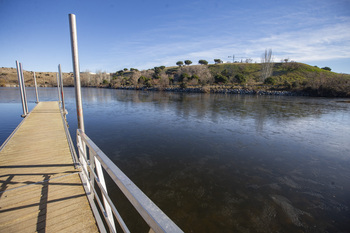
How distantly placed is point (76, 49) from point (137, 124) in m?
8.37

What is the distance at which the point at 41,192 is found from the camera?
3457 millimetres

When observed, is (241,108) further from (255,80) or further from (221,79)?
(255,80)

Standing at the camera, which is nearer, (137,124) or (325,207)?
(325,207)

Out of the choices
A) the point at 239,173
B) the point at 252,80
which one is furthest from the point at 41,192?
the point at 252,80

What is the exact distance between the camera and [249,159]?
22.5ft

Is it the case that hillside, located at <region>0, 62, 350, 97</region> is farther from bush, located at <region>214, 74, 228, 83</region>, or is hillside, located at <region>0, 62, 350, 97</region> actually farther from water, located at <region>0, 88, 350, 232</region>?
water, located at <region>0, 88, 350, 232</region>

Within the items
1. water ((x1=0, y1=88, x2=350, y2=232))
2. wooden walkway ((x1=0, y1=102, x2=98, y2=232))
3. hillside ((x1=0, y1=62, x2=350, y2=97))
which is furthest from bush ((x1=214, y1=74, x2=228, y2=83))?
wooden walkway ((x1=0, y1=102, x2=98, y2=232))

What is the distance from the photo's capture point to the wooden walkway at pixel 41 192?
2.68 m

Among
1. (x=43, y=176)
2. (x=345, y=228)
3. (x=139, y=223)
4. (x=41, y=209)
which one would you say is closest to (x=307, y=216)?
(x=345, y=228)

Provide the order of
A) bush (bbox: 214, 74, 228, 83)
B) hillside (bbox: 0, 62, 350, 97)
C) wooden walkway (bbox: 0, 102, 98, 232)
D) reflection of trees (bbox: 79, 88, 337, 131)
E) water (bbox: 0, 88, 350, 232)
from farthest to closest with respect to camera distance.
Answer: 1. bush (bbox: 214, 74, 228, 83)
2. hillside (bbox: 0, 62, 350, 97)
3. reflection of trees (bbox: 79, 88, 337, 131)
4. water (bbox: 0, 88, 350, 232)
5. wooden walkway (bbox: 0, 102, 98, 232)

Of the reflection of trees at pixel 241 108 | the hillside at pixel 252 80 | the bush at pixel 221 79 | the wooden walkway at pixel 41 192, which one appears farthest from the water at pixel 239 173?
the bush at pixel 221 79

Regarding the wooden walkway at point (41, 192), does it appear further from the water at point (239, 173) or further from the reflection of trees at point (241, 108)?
the reflection of trees at point (241, 108)

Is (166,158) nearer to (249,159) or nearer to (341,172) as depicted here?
(249,159)

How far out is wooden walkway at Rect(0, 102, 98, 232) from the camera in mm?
2682
